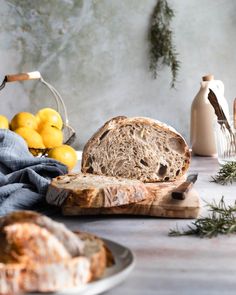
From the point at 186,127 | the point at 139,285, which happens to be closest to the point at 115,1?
the point at 186,127

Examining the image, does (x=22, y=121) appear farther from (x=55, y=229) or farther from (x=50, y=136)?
(x=55, y=229)

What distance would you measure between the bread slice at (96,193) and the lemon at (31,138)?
0.59 metres

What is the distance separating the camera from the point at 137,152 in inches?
66.3

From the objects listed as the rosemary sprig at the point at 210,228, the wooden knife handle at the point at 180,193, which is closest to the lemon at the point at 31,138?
the wooden knife handle at the point at 180,193

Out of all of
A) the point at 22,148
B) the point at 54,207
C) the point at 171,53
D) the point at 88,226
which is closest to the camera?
the point at 88,226

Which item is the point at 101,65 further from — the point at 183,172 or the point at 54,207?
the point at 54,207

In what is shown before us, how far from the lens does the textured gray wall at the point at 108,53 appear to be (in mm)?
2924

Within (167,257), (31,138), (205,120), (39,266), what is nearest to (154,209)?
(167,257)

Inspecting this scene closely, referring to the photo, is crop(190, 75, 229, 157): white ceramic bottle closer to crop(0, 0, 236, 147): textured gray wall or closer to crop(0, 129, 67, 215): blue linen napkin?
crop(0, 0, 236, 147): textured gray wall

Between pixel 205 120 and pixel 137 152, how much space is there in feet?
2.17

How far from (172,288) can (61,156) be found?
1.00 m

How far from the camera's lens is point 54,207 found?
1376mm

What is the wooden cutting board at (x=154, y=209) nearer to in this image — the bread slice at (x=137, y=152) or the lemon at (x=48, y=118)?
the bread slice at (x=137, y=152)

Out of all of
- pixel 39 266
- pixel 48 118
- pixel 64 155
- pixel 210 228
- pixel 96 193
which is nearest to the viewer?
pixel 39 266
